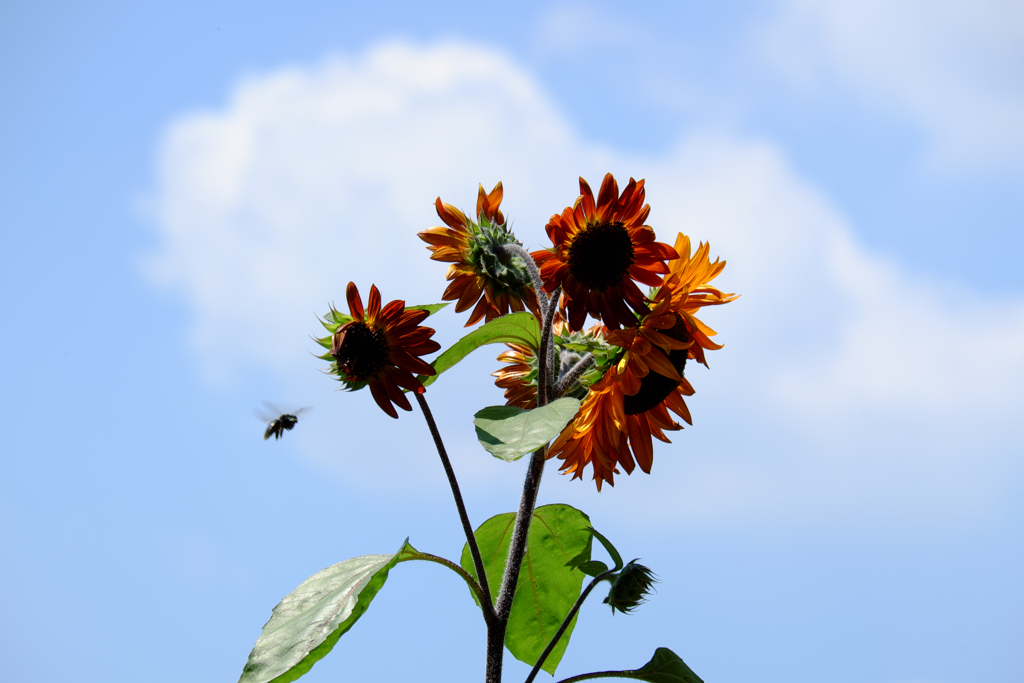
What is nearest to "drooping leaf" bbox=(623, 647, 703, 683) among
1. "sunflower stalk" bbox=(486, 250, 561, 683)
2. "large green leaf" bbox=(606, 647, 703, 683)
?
"large green leaf" bbox=(606, 647, 703, 683)

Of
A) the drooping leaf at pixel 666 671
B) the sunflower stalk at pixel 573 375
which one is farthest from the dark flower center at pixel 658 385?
the drooping leaf at pixel 666 671

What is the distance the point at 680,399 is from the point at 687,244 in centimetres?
32

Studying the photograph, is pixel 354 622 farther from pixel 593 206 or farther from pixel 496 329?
pixel 593 206

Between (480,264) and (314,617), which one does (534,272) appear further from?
(314,617)

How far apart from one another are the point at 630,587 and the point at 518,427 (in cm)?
35

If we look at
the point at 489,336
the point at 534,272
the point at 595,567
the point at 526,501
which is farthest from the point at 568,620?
the point at 534,272

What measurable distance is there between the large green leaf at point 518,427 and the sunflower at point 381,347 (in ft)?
0.47

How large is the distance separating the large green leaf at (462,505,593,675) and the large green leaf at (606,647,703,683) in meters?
0.18

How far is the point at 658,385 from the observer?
153cm

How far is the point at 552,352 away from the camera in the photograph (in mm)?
1470

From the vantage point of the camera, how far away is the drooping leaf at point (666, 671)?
1488mm

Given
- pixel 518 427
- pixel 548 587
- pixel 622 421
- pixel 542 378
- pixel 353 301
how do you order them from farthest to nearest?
pixel 548 587 < pixel 622 421 < pixel 542 378 < pixel 353 301 < pixel 518 427

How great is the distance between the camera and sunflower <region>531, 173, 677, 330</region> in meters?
1.43

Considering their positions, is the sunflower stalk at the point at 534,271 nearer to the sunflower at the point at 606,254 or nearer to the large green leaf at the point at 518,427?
the sunflower at the point at 606,254
